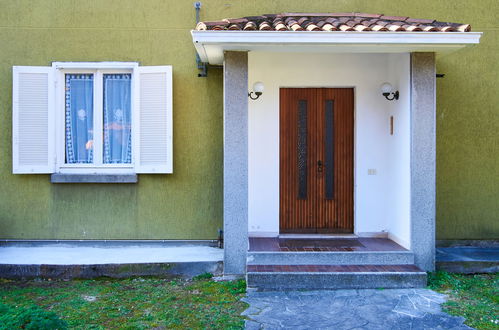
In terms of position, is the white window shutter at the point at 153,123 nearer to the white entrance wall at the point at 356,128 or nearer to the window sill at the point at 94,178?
the window sill at the point at 94,178

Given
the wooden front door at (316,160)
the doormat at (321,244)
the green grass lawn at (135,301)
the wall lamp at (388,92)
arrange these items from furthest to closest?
1. the wooden front door at (316,160)
2. the wall lamp at (388,92)
3. the doormat at (321,244)
4. the green grass lawn at (135,301)

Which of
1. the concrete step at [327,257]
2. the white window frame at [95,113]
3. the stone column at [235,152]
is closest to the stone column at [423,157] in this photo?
the concrete step at [327,257]

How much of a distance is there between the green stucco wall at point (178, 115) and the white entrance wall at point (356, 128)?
29.3 inches

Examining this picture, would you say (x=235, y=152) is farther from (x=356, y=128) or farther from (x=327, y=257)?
(x=356, y=128)

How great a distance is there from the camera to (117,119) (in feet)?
29.0

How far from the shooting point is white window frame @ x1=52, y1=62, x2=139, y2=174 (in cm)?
863

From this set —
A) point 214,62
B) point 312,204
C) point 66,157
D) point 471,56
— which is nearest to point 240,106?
point 214,62

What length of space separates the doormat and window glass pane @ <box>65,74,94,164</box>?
410 centimetres

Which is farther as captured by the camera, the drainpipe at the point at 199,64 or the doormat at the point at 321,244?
the drainpipe at the point at 199,64

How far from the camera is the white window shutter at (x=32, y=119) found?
28.0 feet

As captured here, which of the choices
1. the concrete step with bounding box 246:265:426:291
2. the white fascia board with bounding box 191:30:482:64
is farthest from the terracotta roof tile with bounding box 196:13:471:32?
the concrete step with bounding box 246:265:426:291

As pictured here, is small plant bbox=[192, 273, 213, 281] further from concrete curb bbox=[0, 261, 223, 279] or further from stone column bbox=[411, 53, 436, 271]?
stone column bbox=[411, 53, 436, 271]

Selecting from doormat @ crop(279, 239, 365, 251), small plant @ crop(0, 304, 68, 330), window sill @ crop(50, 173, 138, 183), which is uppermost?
window sill @ crop(50, 173, 138, 183)

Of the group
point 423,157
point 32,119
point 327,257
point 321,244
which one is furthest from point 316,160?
point 32,119
